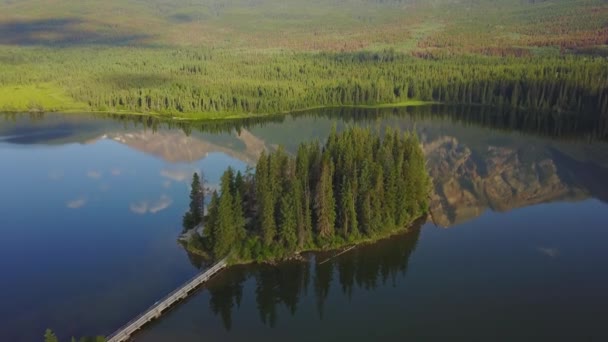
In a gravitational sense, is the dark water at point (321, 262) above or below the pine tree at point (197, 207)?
below

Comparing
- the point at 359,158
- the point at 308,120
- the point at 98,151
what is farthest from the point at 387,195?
the point at 308,120

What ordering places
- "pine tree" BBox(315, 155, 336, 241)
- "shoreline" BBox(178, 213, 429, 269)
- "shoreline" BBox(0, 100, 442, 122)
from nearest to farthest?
"shoreline" BBox(178, 213, 429, 269)
"pine tree" BBox(315, 155, 336, 241)
"shoreline" BBox(0, 100, 442, 122)

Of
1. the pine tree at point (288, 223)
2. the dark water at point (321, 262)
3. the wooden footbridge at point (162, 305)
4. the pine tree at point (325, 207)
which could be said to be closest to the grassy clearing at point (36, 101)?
the dark water at point (321, 262)

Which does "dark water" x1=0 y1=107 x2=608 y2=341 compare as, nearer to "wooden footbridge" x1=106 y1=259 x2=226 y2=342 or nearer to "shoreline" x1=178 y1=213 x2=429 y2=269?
"shoreline" x1=178 y1=213 x2=429 y2=269

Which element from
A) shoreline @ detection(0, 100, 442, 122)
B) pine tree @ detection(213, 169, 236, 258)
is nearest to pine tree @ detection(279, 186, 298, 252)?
pine tree @ detection(213, 169, 236, 258)

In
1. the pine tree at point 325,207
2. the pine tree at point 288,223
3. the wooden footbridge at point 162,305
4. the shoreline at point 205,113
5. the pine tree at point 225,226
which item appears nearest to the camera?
the wooden footbridge at point 162,305

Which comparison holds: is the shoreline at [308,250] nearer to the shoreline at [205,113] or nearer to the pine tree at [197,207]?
the pine tree at [197,207]
